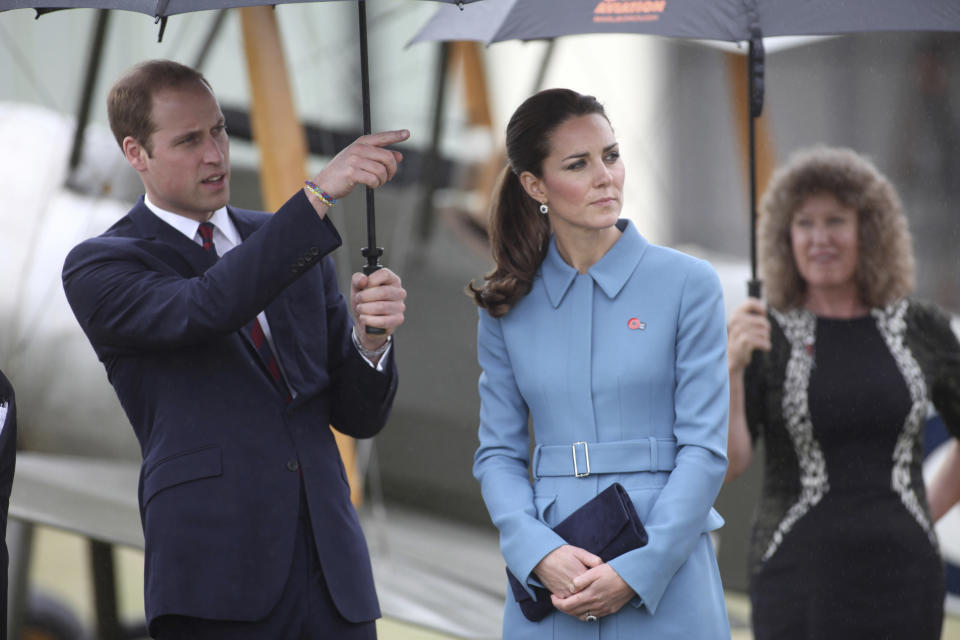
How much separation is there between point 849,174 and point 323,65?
15.6ft

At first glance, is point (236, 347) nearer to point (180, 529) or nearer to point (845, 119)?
point (180, 529)

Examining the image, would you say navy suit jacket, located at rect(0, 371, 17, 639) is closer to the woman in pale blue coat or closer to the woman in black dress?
the woman in pale blue coat

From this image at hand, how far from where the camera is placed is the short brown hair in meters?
2.01

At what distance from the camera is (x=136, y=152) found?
204 cm

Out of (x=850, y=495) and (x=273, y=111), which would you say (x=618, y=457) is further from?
(x=273, y=111)

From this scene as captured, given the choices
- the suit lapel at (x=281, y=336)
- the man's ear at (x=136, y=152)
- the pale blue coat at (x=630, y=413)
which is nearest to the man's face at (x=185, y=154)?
the man's ear at (x=136, y=152)

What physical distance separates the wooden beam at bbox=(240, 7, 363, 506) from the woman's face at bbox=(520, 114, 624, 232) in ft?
8.67

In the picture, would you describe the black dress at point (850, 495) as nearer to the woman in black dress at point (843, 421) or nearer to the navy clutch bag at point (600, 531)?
the woman in black dress at point (843, 421)

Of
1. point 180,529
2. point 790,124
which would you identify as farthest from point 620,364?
point 790,124

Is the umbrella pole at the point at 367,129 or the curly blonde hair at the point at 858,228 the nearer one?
the umbrella pole at the point at 367,129

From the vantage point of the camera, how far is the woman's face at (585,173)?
204cm

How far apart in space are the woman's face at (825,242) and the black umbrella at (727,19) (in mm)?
293

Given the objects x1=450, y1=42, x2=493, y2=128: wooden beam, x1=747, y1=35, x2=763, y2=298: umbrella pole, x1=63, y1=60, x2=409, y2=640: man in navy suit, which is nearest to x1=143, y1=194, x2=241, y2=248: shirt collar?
x1=63, y1=60, x2=409, y2=640: man in navy suit

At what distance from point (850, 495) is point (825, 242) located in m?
0.58
